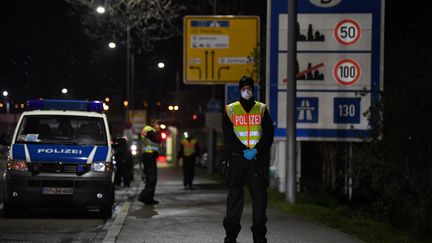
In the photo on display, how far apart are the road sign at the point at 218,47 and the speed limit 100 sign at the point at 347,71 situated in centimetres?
716

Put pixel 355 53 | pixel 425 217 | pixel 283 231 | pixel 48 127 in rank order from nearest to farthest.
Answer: pixel 283 231 < pixel 425 217 < pixel 48 127 < pixel 355 53

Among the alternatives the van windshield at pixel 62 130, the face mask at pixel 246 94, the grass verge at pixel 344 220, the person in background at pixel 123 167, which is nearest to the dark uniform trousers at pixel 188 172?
the person in background at pixel 123 167

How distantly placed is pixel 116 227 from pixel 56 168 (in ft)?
6.10

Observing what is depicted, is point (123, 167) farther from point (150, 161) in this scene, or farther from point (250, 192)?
point (250, 192)

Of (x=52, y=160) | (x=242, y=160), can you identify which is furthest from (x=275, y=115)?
(x=242, y=160)

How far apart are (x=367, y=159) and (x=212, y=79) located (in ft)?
32.7

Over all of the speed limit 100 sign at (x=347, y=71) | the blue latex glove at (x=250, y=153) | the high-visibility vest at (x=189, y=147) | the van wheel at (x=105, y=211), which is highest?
the speed limit 100 sign at (x=347, y=71)

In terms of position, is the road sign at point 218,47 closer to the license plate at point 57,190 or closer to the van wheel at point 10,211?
the license plate at point 57,190

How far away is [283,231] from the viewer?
1019 cm

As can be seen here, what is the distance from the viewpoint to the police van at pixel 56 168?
38.9 feet

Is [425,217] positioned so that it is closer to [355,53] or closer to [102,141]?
[355,53]

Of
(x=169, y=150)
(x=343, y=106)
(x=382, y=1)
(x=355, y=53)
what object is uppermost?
(x=382, y=1)

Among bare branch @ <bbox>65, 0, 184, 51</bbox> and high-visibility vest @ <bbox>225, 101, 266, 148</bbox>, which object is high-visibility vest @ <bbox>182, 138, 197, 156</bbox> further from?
high-visibility vest @ <bbox>225, 101, 266, 148</bbox>

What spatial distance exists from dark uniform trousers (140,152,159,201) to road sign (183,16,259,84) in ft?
24.4
